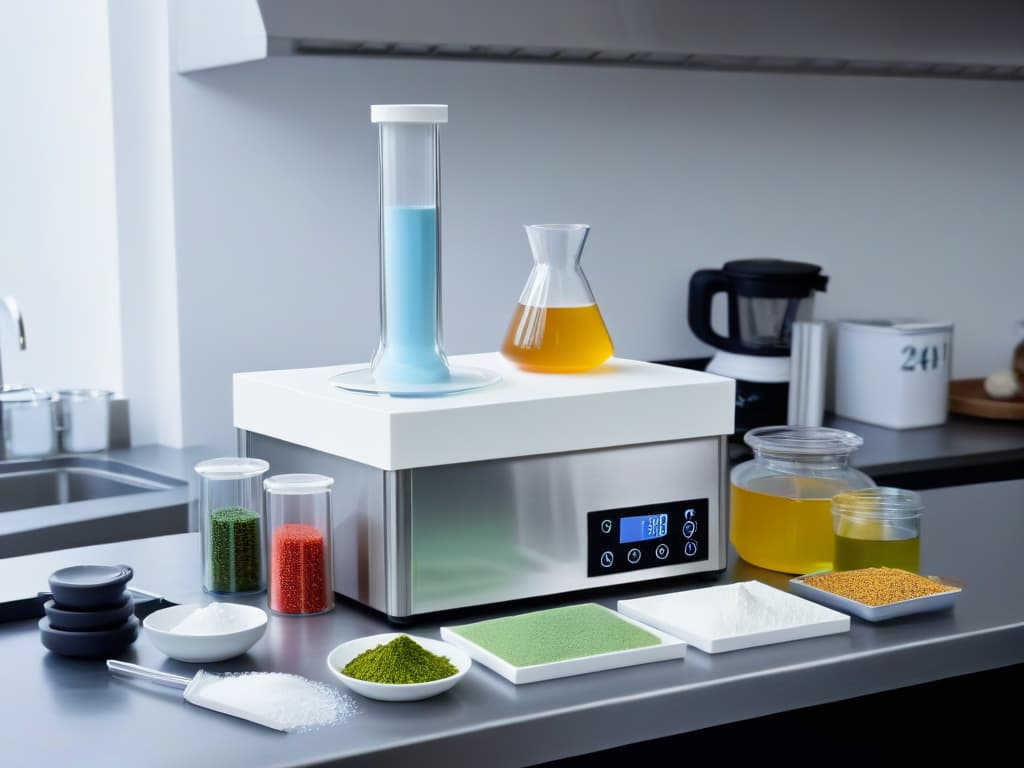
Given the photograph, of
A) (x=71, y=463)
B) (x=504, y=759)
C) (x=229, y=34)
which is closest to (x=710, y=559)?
(x=504, y=759)

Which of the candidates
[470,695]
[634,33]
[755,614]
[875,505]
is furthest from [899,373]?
[470,695]

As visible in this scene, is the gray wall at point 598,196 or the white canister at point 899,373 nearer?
the gray wall at point 598,196

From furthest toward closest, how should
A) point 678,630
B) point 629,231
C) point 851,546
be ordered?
point 629,231
point 851,546
point 678,630

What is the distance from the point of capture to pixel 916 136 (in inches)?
124

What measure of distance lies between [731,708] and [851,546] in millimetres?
297

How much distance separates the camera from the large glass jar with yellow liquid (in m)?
1.24

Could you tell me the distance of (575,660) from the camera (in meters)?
0.97

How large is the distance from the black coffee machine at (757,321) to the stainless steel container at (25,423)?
1282 mm

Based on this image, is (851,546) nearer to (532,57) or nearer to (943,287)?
(532,57)

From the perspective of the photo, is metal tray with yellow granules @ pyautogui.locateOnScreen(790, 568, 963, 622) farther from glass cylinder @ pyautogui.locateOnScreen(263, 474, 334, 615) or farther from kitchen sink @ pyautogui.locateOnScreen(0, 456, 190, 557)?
kitchen sink @ pyautogui.locateOnScreen(0, 456, 190, 557)

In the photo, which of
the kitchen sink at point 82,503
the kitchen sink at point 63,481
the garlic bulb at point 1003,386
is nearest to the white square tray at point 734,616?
the kitchen sink at point 82,503

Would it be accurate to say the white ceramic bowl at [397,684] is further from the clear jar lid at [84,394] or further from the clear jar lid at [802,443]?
the clear jar lid at [84,394]

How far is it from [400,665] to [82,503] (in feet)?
3.72

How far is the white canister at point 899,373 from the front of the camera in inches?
108
